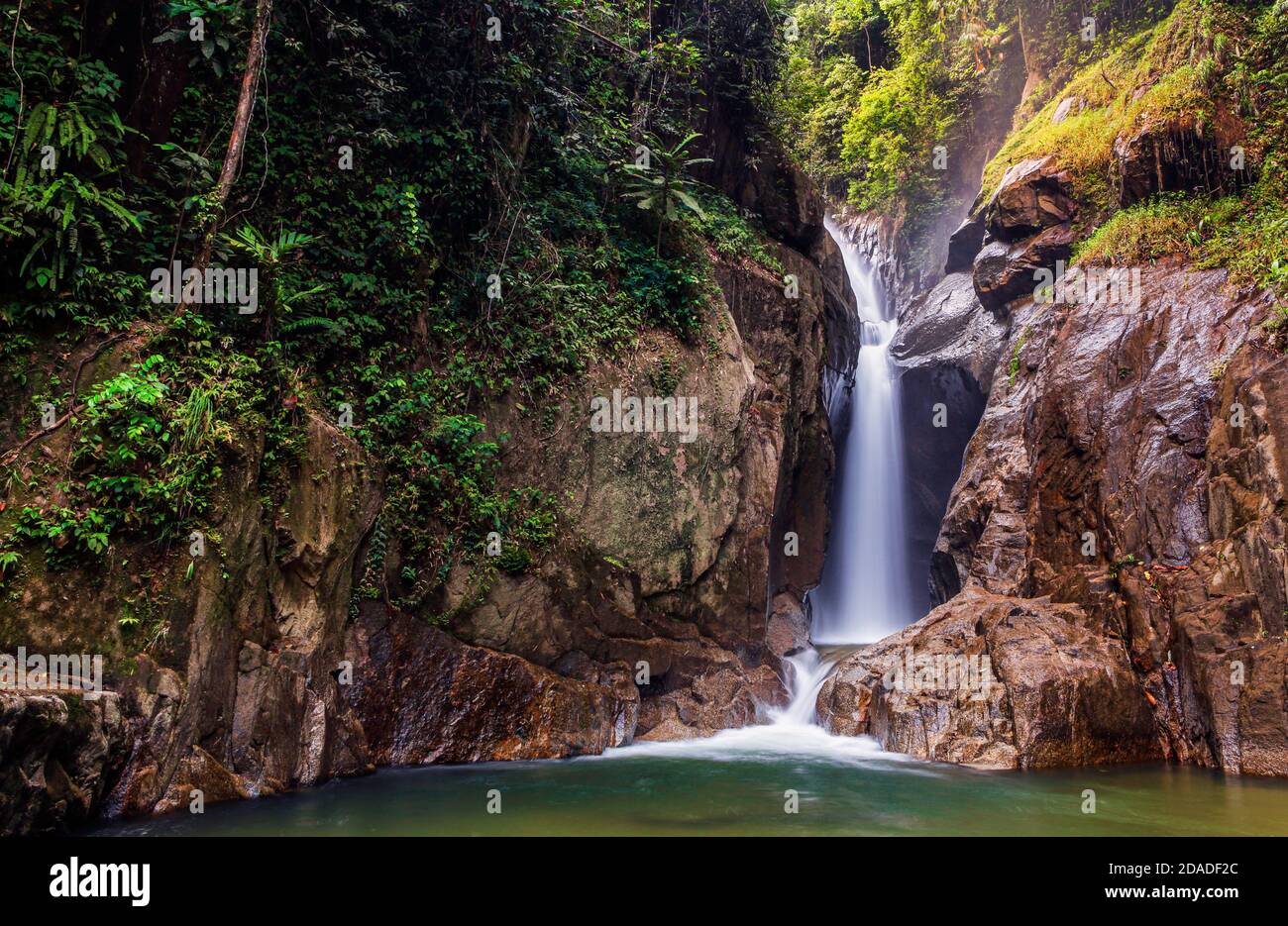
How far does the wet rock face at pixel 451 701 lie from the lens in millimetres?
9133

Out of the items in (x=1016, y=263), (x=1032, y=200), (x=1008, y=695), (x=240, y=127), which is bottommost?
(x=1008, y=695)

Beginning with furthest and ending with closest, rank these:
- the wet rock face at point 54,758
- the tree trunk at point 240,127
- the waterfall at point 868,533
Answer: the waterfall at point 868,533 → the tree trunk at point 240,127 → the wet rock face at point 54,758

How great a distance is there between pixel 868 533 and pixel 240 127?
17.0 metres

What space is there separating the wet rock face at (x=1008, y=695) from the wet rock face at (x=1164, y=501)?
19.8 inches

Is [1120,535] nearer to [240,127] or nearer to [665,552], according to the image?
[665,552]

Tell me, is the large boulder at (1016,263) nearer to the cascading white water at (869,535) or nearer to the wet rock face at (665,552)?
the cascading white water at (869,535)

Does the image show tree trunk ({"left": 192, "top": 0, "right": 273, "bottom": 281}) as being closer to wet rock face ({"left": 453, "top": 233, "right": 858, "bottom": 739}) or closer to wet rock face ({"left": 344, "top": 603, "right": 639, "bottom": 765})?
wet rock face ({"left": 453, "top": 233, "right": 858, "bottom": 739})

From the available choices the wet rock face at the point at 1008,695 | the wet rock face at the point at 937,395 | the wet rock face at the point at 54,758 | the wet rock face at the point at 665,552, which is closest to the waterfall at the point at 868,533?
the wet rock face at the point at 937,395

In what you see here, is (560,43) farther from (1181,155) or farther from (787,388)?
(1181,155)

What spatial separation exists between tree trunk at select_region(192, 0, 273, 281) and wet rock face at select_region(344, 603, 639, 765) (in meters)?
4.60

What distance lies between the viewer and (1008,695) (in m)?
9.73

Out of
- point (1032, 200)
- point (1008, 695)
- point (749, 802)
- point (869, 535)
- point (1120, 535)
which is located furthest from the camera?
point (869, 535)

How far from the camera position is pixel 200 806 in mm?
6738

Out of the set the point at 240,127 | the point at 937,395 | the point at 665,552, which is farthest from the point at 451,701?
the point at 937,395
